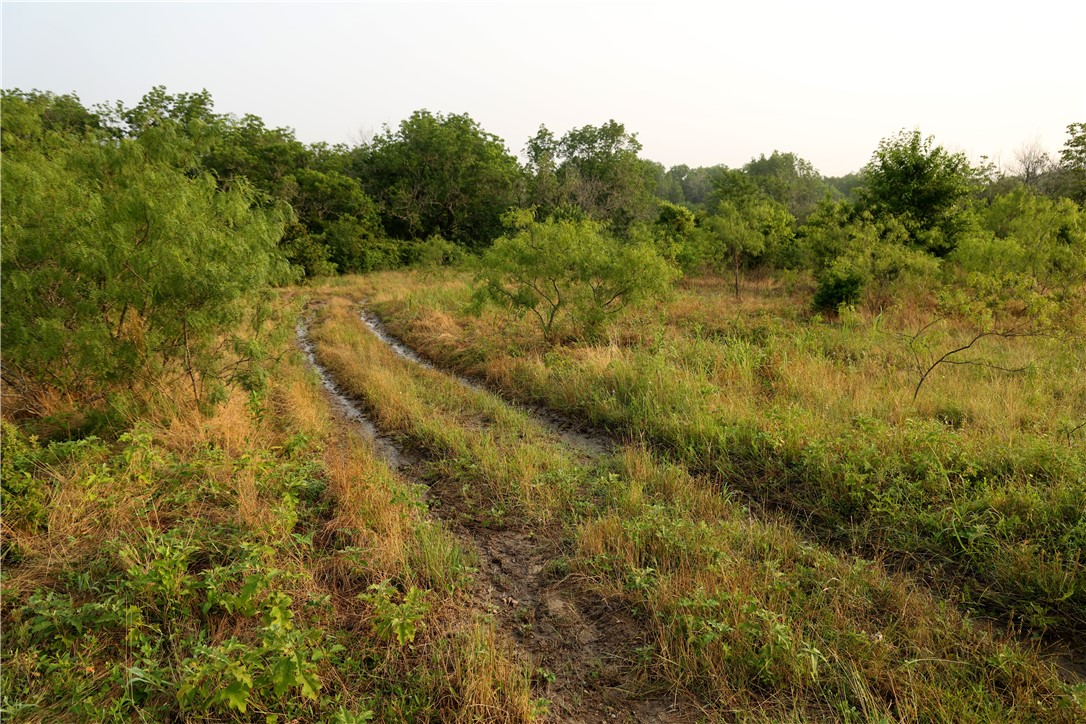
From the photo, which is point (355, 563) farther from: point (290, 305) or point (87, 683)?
point (290, 305)

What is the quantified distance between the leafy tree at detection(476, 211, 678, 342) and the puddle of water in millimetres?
3753

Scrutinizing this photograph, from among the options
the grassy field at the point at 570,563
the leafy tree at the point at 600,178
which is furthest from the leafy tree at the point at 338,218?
the grassy field at the point at 570,563

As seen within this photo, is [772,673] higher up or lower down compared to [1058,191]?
lower down

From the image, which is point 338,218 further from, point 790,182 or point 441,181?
point 790,182

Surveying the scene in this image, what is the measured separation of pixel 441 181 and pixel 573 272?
99.1ft

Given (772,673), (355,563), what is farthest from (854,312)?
(355,563)

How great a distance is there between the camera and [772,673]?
2.79 meters

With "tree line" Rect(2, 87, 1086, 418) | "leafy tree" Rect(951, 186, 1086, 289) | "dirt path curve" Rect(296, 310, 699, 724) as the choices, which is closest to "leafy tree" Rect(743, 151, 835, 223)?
"tree line" Rect(2, 87, 1086, 418)

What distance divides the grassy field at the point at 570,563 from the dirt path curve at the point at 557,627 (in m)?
0.02

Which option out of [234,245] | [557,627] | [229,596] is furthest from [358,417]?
[557,627]

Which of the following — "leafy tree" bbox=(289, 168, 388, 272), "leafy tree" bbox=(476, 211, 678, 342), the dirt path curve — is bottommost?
the dirt path curve

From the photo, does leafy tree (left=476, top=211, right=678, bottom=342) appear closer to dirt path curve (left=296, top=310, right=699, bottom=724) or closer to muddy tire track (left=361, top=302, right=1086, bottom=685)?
muddy tire track (left=361, top=302, right=1086, bottom=685)

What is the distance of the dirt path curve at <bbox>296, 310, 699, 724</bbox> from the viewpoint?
278 centimetres

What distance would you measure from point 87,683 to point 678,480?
14.5 feet
